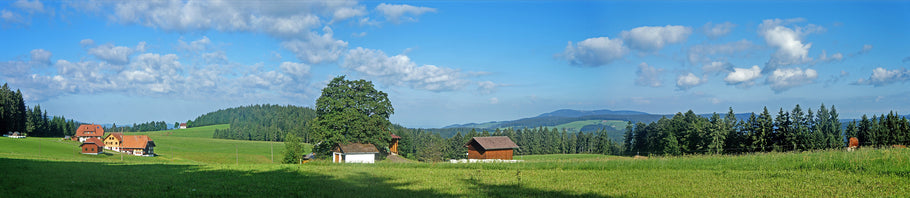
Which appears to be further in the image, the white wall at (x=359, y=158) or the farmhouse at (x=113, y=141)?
the farmhouse at (x=113, y=141)

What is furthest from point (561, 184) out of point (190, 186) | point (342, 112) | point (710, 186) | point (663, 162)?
point (342, 112)

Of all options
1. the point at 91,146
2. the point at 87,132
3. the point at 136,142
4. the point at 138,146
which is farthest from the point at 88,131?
the point at 91,146

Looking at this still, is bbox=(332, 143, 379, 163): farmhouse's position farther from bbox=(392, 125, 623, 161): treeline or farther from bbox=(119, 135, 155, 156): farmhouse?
bbox=(392, 125, 623, 161): treeline

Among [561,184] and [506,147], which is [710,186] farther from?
[506,147]

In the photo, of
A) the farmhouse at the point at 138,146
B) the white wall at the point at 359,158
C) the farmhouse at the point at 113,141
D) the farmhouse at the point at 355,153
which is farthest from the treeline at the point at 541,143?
the white wall at the point at 359,158

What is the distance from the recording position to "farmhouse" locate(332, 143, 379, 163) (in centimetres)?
4438

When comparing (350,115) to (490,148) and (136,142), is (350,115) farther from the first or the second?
(136,142)

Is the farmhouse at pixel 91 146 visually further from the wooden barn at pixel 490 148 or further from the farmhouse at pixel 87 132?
the wooden barn at pixel 490 148

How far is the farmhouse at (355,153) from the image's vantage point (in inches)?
1747

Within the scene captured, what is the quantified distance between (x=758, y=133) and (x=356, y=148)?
156ft

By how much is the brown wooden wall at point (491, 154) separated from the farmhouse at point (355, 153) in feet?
48.9

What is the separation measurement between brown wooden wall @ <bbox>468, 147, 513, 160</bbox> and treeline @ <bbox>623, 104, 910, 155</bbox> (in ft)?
82.5

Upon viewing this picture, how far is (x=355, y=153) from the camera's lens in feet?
145

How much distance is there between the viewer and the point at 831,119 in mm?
95812
